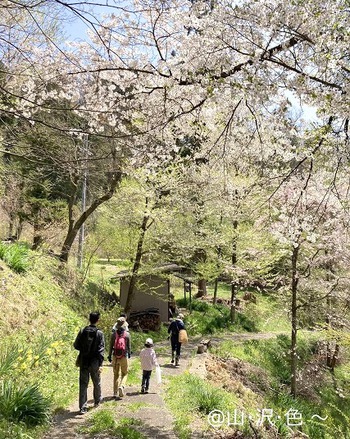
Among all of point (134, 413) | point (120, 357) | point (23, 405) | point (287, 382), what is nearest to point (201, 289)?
point (287, 382)

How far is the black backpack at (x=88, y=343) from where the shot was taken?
615 cm

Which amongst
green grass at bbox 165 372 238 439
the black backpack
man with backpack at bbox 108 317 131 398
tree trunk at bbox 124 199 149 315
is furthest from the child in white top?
tree trunk at bbox 124 199 149 315

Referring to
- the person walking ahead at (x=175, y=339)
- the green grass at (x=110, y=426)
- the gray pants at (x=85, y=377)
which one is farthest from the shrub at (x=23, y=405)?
the person walking ahead at (x=175, y=339)

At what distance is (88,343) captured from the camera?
615cm

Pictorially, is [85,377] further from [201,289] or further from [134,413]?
[201,289]

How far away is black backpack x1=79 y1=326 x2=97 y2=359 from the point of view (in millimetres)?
6152

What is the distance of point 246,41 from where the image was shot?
4449 mm

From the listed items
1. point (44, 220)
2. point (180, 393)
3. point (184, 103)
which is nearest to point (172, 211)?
point (44, 220)

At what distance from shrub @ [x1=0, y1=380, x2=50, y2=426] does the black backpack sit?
36.8 inches

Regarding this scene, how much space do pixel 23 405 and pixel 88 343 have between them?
1294 mm

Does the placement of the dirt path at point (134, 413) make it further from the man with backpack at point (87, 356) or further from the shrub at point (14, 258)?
the shrub at point (14, 258)

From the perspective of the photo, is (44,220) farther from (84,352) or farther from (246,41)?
(246,41)

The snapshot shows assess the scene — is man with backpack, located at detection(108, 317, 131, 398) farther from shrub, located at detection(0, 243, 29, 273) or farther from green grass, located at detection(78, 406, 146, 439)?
shrub, located at detection(0, 243, 29, 273)

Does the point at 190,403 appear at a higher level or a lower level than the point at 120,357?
lower
